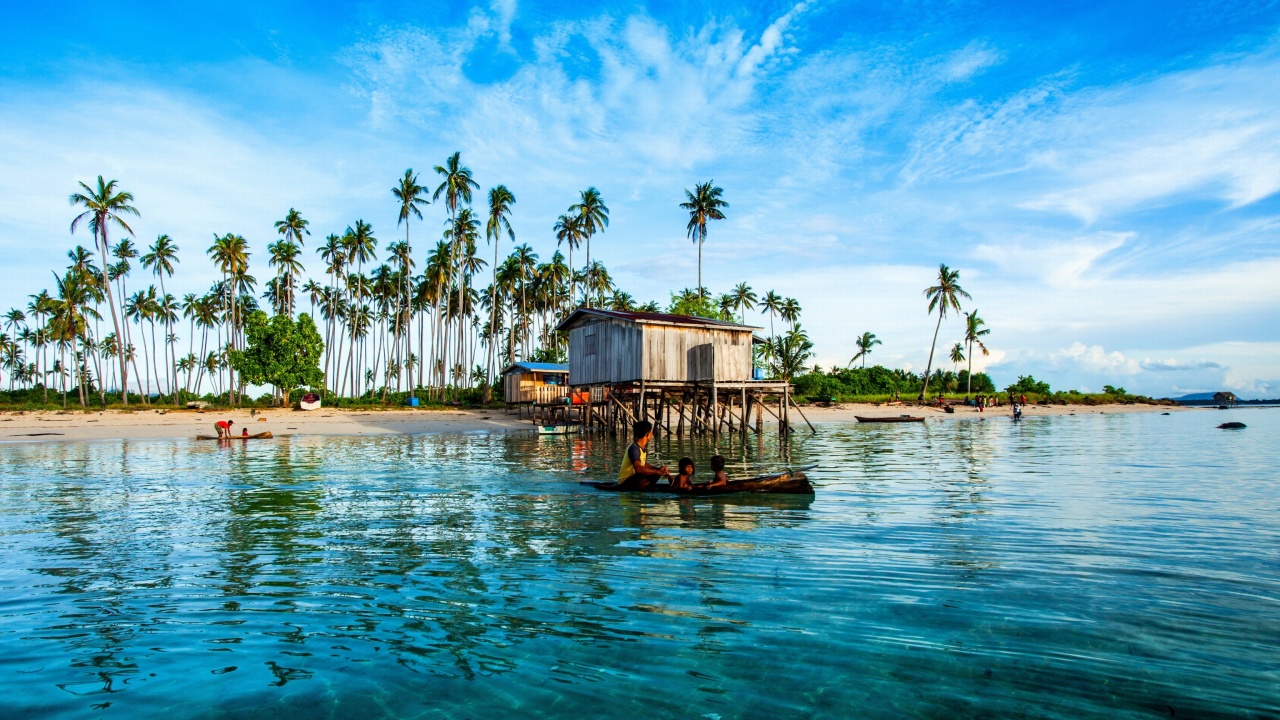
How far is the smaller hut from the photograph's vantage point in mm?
52062

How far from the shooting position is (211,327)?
286ft

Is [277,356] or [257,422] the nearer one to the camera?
[257,422]

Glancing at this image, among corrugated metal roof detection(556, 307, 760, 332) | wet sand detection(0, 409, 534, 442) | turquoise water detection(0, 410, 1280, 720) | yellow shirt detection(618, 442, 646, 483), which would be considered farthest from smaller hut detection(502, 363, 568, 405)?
turquoise water detection(0, 410, 1280, 720)

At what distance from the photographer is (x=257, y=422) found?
4388 cm

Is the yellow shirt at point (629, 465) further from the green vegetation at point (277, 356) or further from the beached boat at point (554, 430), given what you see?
the green vegetation at point (277, 356)

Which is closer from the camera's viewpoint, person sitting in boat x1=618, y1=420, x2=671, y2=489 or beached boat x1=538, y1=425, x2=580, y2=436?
person sitting in boat x1=618, y1=420, x2=671, y2=489

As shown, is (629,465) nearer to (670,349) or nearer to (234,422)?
(670,349)

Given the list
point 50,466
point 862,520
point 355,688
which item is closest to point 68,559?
point 355,688

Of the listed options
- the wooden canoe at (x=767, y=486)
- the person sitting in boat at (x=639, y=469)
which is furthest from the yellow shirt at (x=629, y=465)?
the wooden canoe at (x=767, y=486)

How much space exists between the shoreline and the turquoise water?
27.3 meters

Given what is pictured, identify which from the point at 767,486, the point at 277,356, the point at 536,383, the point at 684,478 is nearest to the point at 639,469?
the point at 684,478

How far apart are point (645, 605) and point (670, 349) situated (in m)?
29.9

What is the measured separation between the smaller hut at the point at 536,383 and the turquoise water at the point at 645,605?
36864 millimetres

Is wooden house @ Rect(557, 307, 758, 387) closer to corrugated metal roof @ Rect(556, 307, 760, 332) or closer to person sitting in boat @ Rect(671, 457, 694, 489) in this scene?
corrugated metal roof @ Rect(556, 307, 760, 332)
